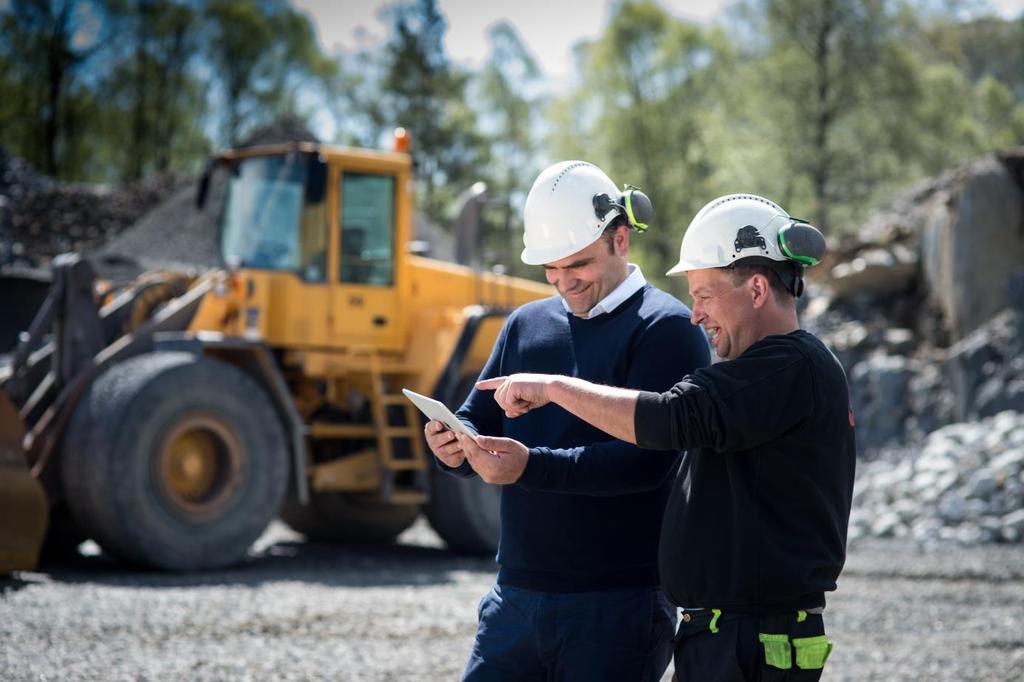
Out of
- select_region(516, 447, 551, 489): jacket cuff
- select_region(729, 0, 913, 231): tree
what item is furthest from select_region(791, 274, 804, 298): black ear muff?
select_region(729, 0, 913, 231): tree

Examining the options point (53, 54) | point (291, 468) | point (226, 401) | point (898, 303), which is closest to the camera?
point (226, 401)

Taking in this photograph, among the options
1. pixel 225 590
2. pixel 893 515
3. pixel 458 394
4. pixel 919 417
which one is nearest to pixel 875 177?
pixel 919 417

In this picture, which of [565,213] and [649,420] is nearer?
[649,420]

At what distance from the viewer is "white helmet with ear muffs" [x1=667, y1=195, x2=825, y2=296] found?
2691 mm

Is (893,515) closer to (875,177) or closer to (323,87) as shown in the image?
(875,177)

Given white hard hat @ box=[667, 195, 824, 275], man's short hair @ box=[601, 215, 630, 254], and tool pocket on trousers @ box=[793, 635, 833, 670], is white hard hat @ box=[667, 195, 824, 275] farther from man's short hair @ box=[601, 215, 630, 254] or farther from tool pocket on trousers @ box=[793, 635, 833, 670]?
tool pocket on trousers @ box=[793, 635, 833, 670]

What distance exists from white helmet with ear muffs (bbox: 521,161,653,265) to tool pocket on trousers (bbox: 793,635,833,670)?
1.10 meters

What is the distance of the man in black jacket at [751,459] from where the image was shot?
8.39 feet

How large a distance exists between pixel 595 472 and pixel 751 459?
1.32ft

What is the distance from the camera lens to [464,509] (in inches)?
405

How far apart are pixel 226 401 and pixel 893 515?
688 cm

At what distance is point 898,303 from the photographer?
18.8 meters

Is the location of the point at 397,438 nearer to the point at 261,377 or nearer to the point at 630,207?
the point at 261,377

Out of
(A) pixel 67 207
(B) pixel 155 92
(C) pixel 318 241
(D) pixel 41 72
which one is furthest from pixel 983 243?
(B) pixel 155 92
